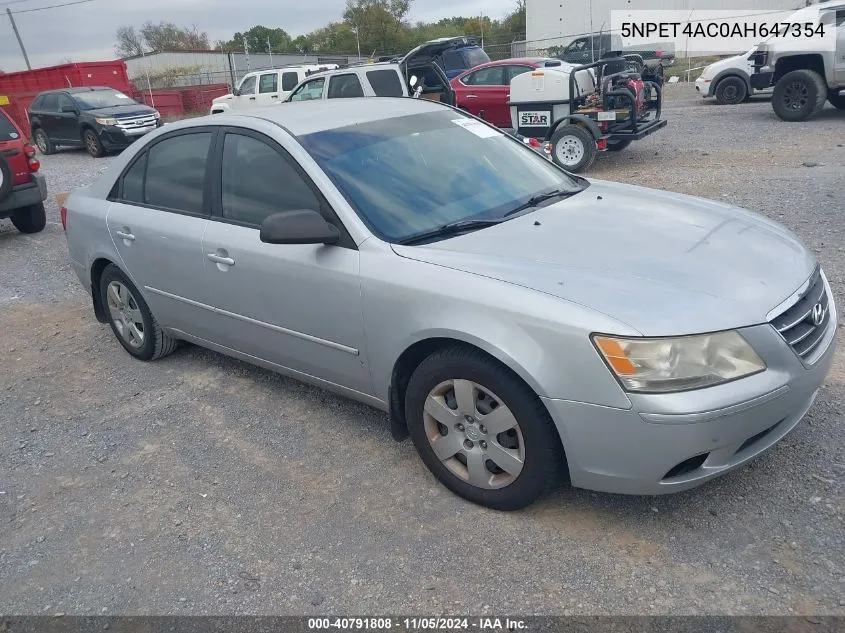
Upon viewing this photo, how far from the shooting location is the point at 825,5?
1183 cm

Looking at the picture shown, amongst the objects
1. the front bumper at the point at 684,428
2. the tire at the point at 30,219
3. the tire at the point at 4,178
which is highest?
the tire at the point at 4,178

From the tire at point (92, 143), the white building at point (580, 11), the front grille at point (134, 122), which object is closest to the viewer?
the front grille at point (134, 122)

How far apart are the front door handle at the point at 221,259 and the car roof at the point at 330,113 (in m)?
0.74

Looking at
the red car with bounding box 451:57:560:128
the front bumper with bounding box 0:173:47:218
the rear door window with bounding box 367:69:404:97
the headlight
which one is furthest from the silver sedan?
the red car with bounding box 451:57:560:128

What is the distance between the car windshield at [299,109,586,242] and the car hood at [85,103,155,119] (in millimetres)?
15396

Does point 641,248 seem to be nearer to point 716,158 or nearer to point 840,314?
point 840,314

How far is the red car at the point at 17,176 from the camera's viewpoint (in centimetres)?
841

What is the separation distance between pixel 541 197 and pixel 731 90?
49.1ft

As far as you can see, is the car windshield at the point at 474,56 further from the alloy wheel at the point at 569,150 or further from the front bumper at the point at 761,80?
the alloy wheel at the point at 569,150

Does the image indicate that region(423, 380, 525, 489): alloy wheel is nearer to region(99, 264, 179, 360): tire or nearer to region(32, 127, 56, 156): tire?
region(99, 264, 179, 360): tire

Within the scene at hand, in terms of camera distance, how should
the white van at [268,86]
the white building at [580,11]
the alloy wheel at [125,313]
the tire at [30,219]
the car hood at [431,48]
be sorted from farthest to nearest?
the white building at [580,11] < the white van at [268,86] < the car hood at [431,48] < the tire at [30,219] < the alloy wheel at [125,313]

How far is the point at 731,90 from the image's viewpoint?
1625cm

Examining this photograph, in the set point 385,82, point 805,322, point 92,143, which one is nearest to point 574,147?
point 385,82

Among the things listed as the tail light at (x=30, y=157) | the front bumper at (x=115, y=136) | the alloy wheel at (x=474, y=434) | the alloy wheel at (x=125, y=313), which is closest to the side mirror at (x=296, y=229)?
the alloy wheel at (x=474, y=434)
